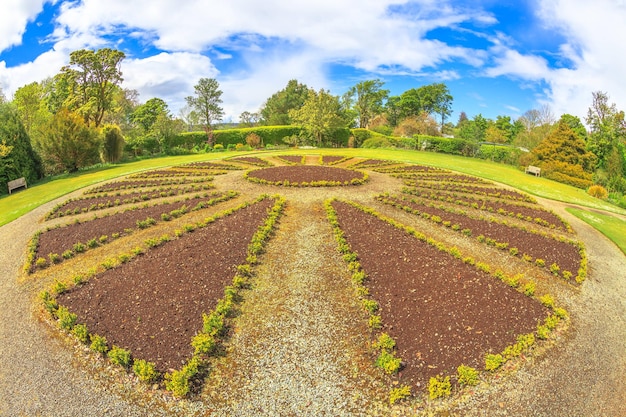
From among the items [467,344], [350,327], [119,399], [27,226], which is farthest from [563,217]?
[27,226]

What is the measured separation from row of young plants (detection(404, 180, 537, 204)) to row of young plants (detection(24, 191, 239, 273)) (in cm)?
1183

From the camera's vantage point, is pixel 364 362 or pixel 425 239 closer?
pixel 364 362

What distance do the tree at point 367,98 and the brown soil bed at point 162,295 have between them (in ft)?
233

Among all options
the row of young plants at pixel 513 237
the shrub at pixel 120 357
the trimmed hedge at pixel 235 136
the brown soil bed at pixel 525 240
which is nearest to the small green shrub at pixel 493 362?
the row of young plants at pixel 513 237

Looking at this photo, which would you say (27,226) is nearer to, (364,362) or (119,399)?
(119,399)

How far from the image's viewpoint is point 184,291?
1010 cm

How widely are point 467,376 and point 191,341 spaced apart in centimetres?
631

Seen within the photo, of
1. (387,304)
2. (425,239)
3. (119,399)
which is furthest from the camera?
(425,239)

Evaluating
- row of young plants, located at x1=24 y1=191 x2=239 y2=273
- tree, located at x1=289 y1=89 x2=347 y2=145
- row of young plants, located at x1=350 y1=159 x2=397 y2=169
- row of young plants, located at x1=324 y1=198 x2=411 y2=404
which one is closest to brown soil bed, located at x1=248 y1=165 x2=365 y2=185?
row of young plants, located at x1=24 y1=191 x2=239 y2=273

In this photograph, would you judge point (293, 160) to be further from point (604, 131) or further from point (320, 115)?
point (604, 131)

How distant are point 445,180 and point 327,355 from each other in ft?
63.2

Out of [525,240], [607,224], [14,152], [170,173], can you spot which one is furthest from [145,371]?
[14,152]

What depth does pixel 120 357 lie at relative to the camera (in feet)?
25.1

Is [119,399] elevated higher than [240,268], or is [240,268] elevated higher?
[240,268]
